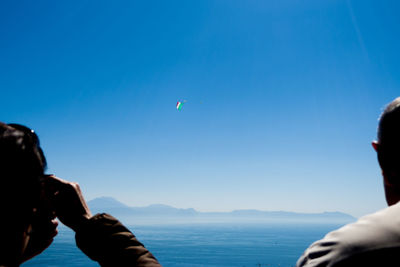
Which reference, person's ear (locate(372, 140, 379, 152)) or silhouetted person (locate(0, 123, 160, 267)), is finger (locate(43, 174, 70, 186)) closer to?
silhouetted person (locate(0, 123, 160, 267))

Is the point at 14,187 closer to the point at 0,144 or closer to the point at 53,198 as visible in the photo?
the point at 0,144

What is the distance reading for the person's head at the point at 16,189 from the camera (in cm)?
69

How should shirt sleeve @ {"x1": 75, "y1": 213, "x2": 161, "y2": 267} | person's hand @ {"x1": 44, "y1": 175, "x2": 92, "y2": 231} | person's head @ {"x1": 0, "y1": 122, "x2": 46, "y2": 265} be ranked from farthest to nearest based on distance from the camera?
person's hand @ {"x1": 44, "y1": 175, "x2": 92, "y2": 231}, shirt sleeve @ {"x1": 75, "y1": 213, "x2": 161, "y2": 267}, person's head @ {"x1": 0, "y1": 122, "x2": 46, "y2": 265}

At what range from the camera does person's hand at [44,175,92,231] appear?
3.53 ft

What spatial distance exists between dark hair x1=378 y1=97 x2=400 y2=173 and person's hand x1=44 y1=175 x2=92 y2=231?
4.01 ft

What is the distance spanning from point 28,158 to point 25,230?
0.68ft

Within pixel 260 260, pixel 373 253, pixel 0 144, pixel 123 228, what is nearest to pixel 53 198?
pixel 123 228

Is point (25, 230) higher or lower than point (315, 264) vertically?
higher

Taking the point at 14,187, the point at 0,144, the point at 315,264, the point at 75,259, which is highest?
the point at 0,144

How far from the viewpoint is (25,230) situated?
0.73 meters

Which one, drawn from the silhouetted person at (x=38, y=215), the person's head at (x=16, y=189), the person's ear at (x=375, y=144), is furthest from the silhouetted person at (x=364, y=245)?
the person's head at (x=16, y=189)

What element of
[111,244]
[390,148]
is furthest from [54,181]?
[390,148]

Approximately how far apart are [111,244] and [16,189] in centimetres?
42

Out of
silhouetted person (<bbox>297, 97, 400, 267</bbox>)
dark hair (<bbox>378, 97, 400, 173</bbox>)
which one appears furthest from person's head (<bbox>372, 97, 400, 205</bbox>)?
silhouetted person (<bbox>297, 97, 400, 267</bbox>)
